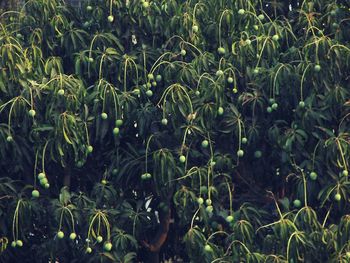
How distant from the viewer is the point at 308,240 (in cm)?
610

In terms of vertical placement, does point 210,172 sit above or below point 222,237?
above

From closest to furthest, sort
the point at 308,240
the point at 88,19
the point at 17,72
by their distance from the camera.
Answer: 1. the point at 308,240
2. the point at 17,72
3. the point at 88,19

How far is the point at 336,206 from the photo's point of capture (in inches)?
251

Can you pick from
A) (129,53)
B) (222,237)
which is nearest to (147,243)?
(222,237)

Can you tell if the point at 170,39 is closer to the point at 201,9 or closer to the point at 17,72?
the point at 201,9

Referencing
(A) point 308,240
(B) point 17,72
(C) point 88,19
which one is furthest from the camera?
(C) point 88,19

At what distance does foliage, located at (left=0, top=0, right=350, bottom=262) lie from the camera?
6.32 meters

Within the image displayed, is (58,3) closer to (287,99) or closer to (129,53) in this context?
(129,53)

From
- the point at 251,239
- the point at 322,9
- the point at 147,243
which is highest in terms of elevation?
the point at 322,9

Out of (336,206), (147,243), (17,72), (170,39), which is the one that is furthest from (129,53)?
(336,206)

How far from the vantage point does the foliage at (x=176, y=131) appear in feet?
20.7

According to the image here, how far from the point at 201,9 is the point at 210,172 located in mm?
1172

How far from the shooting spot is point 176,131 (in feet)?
21.1

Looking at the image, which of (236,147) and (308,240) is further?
(236,147)
